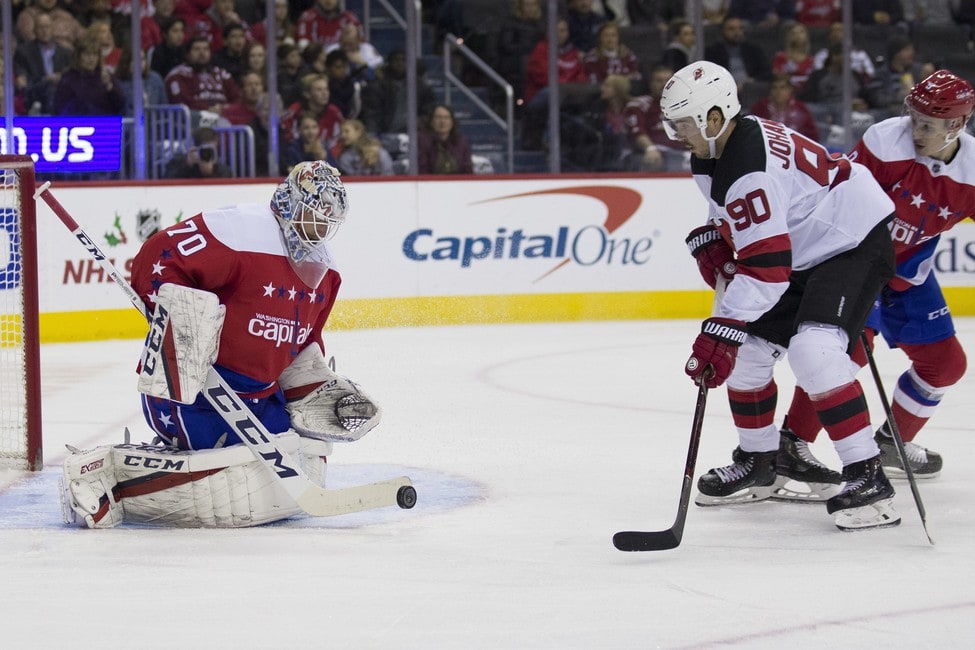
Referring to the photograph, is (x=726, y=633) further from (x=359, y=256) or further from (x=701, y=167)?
(x=359, y=256)

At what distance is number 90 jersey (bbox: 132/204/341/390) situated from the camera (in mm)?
3227

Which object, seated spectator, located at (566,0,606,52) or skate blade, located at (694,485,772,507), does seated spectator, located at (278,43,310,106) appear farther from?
skate blade, located at (694,485,772,507)

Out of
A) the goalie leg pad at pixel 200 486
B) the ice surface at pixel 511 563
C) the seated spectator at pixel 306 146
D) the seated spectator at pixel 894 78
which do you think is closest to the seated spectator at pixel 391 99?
the seated spectator at pixel 306 146

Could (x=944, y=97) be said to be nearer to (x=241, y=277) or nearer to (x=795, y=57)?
(x=241, y=277)

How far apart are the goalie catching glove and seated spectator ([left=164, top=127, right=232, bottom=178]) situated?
4.45 metres

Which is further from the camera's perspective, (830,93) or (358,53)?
(830,93)

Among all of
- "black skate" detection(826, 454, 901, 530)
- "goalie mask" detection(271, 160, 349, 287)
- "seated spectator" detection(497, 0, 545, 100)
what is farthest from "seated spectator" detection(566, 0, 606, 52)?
"black skate" detection(826, 454, 901, 530)

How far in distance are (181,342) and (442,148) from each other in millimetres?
5289

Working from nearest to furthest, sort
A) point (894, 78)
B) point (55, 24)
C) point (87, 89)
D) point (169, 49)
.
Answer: point (87, 89), point (55, 24), point (169, 49), point (894, 78)

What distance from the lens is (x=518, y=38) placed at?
8805 mm

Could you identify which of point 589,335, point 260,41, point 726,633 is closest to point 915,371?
point 726,633

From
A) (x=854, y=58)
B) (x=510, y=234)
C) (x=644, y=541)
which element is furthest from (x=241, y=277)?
(x=854, y=58)

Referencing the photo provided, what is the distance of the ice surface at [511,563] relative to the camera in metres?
2.49

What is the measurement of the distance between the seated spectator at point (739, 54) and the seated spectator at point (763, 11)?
0.20m
